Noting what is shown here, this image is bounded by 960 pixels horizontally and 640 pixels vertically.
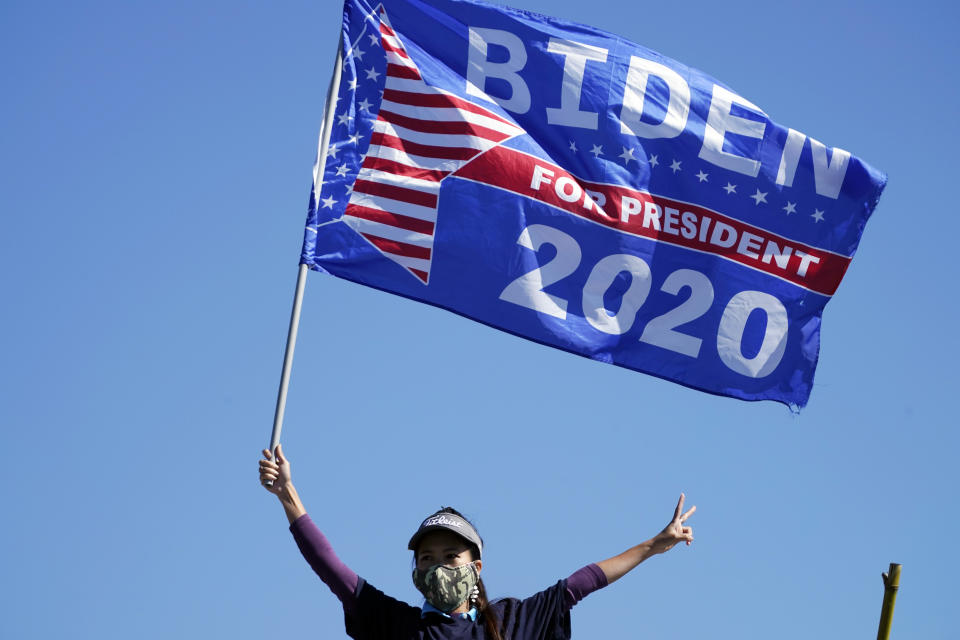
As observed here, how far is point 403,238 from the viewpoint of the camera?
40.5 feet

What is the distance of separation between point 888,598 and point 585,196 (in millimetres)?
4948

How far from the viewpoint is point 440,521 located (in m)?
8.80

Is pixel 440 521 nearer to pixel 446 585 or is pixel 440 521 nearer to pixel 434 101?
pixel 446 585

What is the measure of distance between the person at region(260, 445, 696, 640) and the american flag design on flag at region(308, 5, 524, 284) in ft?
11.9

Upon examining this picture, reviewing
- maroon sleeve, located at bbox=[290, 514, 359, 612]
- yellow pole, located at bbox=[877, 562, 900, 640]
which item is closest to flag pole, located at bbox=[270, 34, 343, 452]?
maroon sleeve, located at bbox=[290, 514, 359, 612]

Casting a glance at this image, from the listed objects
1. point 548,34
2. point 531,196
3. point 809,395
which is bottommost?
point 809,395

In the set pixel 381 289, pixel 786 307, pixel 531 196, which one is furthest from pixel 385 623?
pixel 786 307

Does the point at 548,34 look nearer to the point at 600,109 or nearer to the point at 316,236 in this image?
the point at 600,109

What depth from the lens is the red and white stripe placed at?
40.4 ft

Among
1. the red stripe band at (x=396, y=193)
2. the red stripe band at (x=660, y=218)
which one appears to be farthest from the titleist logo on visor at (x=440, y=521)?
the red stripe band at (x=660, y=218)

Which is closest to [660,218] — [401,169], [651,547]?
[401,169]

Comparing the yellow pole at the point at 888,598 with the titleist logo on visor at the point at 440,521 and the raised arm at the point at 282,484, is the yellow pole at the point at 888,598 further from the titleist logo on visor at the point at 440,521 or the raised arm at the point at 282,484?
the raised arm at the point at 282,484

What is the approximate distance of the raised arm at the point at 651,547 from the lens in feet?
30.0

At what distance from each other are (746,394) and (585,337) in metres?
1.64
